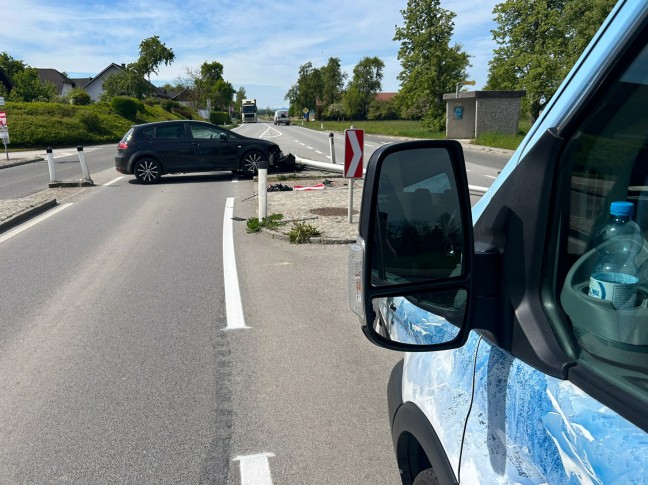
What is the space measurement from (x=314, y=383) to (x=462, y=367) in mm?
2640

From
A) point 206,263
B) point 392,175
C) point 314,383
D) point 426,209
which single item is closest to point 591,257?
point 426,209

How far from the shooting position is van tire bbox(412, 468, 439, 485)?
1856 millimetres

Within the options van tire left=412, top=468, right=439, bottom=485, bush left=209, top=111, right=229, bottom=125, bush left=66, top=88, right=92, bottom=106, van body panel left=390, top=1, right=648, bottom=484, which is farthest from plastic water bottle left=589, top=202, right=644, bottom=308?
bush left=209, top=111, right=229, bottom=125

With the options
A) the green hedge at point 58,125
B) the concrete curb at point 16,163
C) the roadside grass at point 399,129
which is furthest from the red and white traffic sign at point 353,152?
the green hedge at point 58,125

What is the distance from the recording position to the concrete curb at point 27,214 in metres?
10.4

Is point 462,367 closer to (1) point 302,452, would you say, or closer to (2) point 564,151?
(2) point 564,151

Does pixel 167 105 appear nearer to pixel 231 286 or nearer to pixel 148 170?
pixel 148 170

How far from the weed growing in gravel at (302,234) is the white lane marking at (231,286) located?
0.95 metres

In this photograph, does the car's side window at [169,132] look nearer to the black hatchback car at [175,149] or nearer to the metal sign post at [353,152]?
the black hatchback car at [175,149]

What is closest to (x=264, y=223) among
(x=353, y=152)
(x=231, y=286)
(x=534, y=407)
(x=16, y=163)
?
(x=353, y=152)

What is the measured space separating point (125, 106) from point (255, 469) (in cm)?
5644

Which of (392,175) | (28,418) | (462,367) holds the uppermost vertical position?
(392,175)

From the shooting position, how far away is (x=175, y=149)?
1623cm

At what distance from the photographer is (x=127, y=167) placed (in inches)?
634
